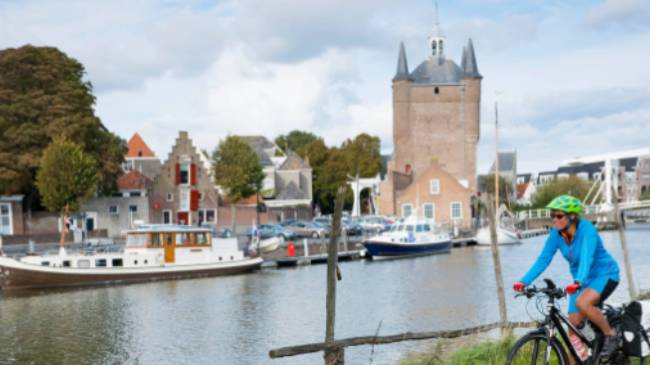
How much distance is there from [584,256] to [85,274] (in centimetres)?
3113

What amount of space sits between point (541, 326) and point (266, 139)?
304 feet

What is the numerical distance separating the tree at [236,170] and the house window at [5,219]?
15.1 meters

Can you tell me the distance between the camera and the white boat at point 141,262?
1371 inches

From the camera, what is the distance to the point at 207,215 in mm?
68312

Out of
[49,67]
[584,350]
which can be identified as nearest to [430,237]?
[49,67]

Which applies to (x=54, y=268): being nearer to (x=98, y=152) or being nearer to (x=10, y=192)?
(x=10, y=192)

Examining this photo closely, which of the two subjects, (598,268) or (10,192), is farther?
(10,192)

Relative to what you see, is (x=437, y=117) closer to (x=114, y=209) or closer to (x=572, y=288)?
(x=114, y=209)

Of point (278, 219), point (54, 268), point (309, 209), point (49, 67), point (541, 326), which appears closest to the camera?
point (541, 326)

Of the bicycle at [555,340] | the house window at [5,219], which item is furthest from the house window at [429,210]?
the bicycle at [555,340]

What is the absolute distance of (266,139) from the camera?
99375 mm

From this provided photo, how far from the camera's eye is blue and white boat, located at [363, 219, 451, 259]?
49250 mm

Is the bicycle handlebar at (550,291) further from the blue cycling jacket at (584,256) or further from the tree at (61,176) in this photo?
the tree at (61,176)

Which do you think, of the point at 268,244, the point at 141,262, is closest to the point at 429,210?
the point at 268,244
